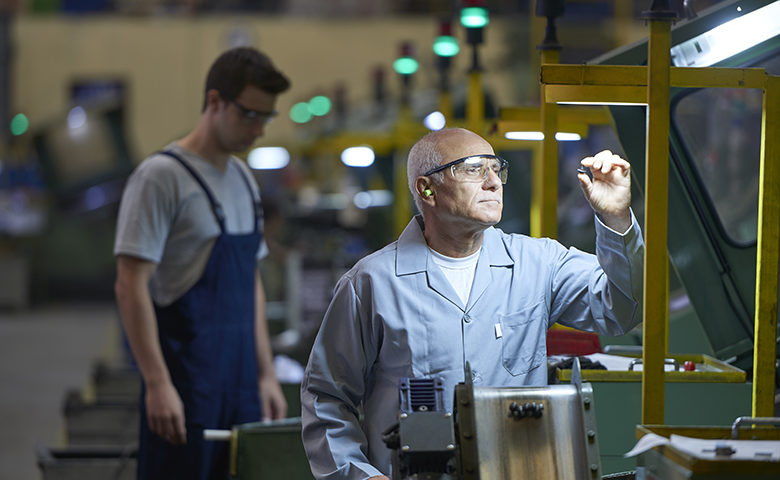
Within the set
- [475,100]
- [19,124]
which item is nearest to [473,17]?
[475,100]

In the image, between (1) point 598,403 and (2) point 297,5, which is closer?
(1) point 598,403

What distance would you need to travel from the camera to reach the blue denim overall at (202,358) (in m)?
3.48

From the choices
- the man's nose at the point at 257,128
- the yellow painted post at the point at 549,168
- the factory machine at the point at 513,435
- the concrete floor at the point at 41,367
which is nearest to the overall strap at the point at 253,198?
the man's nose at the point at 257,128

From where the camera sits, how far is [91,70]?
54.7ft

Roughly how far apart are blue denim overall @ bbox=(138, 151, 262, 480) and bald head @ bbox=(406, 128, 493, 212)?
122 cm

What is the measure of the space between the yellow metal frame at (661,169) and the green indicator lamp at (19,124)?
49.3ft

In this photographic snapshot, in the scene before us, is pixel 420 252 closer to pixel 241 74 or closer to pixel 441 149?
pixel 441 149

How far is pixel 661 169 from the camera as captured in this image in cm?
230

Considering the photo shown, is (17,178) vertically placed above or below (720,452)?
above

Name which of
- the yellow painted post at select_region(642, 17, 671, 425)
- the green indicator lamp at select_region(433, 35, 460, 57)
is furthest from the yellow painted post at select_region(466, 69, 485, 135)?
the yellow painted post at select_region(642, 17, 671, 425)

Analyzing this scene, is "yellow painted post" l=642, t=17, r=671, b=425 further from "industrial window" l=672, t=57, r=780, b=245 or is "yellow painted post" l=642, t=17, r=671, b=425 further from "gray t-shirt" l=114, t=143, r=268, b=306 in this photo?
"gray t-shirt" l=114, t=143, r=268, b=306

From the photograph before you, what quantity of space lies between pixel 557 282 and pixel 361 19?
1491 cm

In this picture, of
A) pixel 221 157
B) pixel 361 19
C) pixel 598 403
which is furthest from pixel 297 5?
pixel 598 403

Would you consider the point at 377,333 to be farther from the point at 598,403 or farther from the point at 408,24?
the point at 408,24
